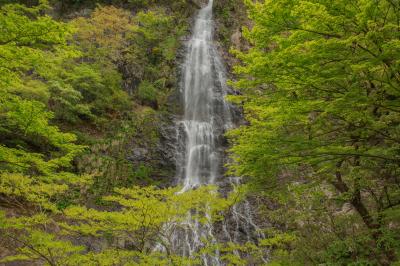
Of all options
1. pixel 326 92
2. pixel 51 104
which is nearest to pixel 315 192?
pixel 326 92

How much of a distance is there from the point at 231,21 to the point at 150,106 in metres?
12.2

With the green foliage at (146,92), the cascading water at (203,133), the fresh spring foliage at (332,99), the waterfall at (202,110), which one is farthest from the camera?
the green foliage at (146,92)

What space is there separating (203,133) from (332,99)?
49.8ft

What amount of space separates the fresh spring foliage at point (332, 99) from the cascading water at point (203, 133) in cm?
717

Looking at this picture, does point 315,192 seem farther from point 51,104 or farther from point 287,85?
point 51,104

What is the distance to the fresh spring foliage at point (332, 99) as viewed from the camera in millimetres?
4641

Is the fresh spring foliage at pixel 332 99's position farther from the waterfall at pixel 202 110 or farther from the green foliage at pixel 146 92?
the green foliage at pixel 146 92

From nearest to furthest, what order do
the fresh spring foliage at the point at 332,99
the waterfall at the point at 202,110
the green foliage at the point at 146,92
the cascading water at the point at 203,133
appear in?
the fresh spring foliage at the point at 332,99 < the cascading water at the point at 203,133 < the waterfall at the point at 202,110 < the green foliage at the point at 146,92

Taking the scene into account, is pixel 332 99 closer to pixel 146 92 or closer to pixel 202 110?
pixel 202 110

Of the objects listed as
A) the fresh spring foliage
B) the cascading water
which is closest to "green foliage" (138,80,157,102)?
the cascading water

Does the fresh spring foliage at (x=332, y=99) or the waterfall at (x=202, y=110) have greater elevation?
the waterfall at (x=202, y=110)

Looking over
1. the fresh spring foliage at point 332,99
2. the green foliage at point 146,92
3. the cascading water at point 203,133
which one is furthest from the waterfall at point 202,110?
the fresh spring foliage at point 332,99

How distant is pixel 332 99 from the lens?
18.8 feet

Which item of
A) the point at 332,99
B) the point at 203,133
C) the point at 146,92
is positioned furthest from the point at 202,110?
the point at 332,99
